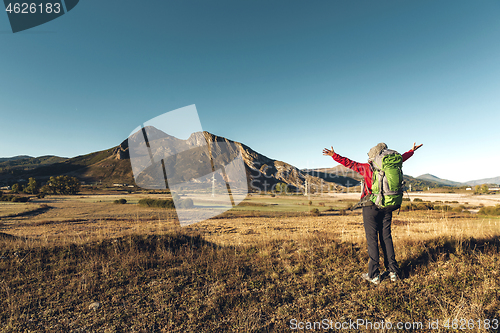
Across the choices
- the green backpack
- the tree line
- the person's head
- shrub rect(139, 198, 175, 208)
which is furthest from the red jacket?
the tree line

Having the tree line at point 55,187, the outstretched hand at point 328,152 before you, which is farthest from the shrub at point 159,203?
the tree line at point 55,187

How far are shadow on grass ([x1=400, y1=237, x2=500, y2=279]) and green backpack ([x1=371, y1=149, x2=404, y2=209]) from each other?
2036mm

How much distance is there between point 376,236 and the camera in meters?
4.61

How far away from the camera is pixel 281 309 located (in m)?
3.57

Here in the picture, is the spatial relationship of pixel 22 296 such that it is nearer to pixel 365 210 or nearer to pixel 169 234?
pixel 169 234

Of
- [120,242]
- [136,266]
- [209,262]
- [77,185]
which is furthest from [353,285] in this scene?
[77,185]

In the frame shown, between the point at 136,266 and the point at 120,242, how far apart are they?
2.36 m

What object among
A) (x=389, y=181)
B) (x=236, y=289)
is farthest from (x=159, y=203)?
(x=389, y=181)

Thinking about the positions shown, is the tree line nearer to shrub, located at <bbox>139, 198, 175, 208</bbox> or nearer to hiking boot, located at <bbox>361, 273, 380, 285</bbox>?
shrub, located at <bbox>139, 198, 175, 208</bbox>

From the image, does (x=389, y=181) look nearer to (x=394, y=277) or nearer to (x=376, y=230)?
(x=376, y=230)

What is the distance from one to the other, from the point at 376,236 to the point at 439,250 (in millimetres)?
3435

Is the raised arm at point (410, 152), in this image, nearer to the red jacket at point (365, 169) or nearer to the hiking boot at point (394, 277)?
the red jacket at point (365, 169)

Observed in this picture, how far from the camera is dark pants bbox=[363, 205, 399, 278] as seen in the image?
4535mm

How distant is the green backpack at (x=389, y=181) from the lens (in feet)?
14.1
